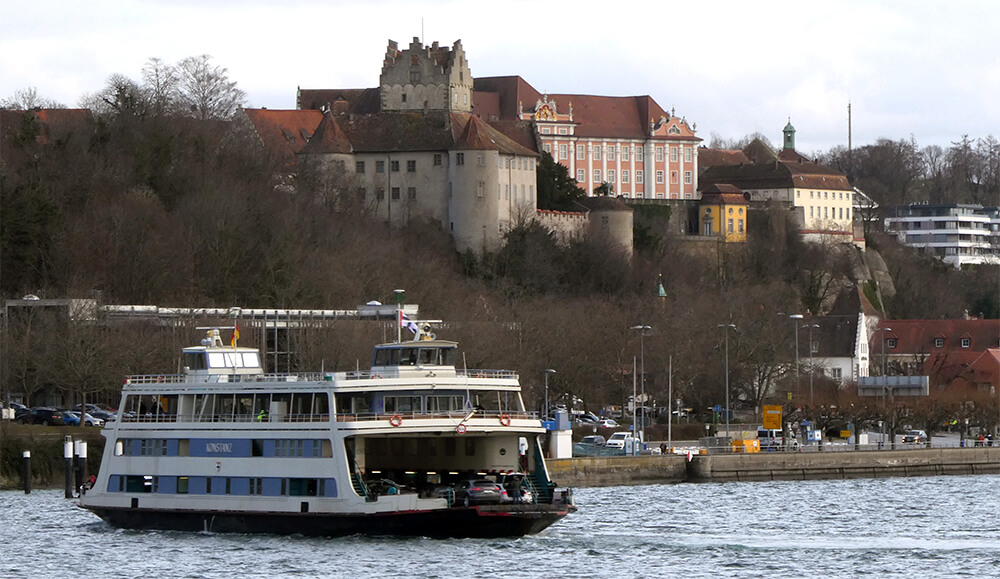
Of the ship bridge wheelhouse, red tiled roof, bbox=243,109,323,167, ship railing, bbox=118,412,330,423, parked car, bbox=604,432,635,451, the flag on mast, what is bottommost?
parked car, bbox=604,432,635,451

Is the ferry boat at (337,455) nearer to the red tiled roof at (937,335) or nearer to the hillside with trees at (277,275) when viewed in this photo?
the hillside with trees at (277,275)

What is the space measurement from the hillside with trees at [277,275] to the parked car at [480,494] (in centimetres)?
3747

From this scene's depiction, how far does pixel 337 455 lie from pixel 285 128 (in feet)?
389

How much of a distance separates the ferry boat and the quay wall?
22.6 meters

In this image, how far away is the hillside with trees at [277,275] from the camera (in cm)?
9988

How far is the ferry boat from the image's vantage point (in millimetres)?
55969

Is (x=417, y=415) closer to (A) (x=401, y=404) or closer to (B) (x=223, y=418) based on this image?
(A) (x=401, y=404)

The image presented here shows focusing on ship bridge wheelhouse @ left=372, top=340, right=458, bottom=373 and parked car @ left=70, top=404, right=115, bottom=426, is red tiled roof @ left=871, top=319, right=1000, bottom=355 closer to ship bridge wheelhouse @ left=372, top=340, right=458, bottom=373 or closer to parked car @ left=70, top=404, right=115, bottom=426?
parked car @ left=70, top=404, right=115, bottom=426

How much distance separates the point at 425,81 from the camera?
534 feet

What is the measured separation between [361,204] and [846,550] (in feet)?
300

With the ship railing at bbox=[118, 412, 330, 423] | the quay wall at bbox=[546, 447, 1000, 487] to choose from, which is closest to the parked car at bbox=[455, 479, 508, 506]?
the ship railing at bbox=[118, 412, 330, 423]

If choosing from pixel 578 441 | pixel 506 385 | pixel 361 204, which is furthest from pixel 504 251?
pixel 506 385

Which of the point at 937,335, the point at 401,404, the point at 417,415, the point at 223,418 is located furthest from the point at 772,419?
the point at 417,415

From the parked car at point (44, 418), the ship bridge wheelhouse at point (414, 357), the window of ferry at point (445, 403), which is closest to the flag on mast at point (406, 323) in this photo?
the ship bridge wheelhouse at point (414, 357)
